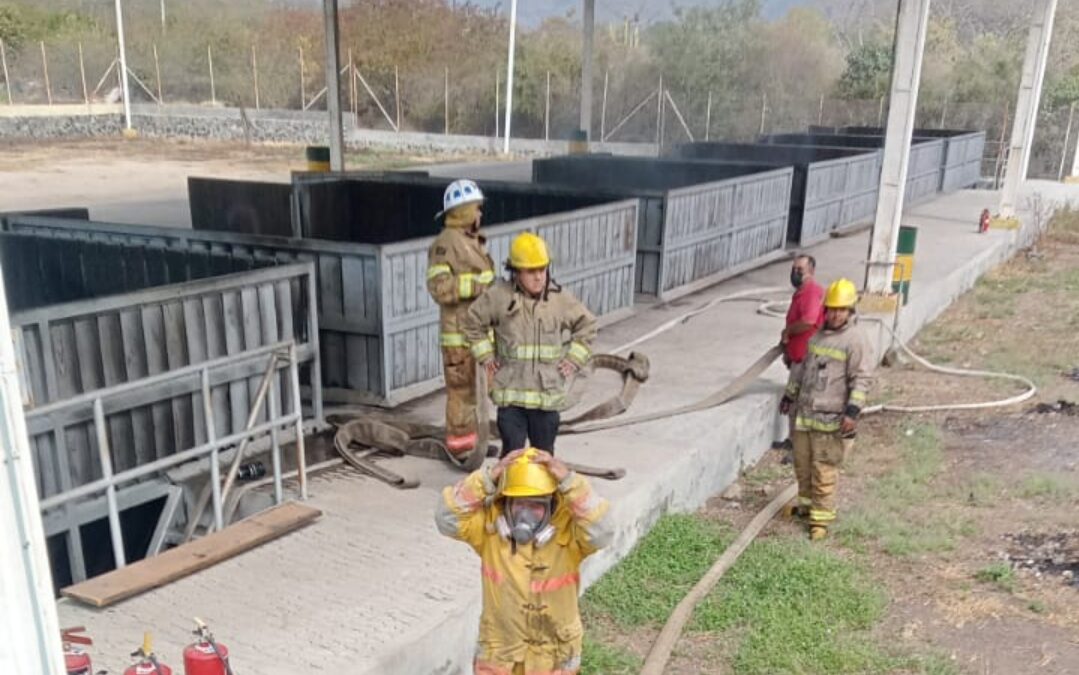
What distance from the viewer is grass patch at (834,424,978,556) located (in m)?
6.04

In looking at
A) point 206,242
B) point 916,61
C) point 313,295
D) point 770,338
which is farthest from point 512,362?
point 916,61

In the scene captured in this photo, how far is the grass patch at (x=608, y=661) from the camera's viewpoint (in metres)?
4.57

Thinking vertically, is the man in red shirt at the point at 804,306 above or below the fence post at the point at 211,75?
below

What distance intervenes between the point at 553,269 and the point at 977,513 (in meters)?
4.54

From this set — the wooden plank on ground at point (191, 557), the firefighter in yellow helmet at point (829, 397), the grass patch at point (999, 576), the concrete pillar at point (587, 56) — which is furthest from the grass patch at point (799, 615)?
the concrete pillar at point (587, 56)

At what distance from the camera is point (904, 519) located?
6.45 metres

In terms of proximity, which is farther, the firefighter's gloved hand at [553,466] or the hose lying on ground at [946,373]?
the hose lying on ground at [946,373]

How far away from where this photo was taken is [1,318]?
1.69 meters

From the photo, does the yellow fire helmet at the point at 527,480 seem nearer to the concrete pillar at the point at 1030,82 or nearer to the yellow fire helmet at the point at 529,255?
the yellow fire helmet at the point at 529,255

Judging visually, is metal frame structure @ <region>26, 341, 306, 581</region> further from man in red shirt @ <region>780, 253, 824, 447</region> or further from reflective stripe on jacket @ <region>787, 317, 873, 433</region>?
man in red shirt @ <region>780, 253, 824, 447</region>

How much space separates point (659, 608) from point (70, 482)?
3.66 metres

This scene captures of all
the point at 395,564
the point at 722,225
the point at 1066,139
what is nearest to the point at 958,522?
the point at 395,564

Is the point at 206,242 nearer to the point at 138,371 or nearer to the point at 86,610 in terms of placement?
the point at 138,371

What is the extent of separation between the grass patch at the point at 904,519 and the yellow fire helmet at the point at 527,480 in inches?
145
